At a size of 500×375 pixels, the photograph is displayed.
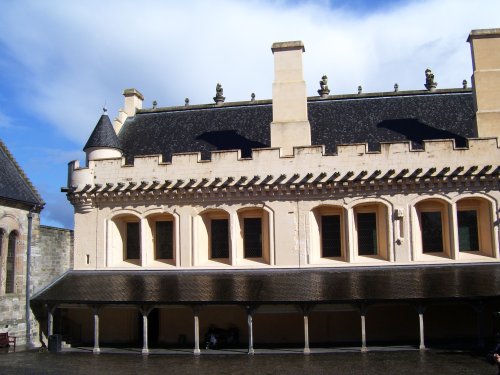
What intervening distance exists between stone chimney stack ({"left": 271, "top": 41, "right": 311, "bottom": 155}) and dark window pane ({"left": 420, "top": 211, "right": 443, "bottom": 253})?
218 inches

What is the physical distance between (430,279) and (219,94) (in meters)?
14.7

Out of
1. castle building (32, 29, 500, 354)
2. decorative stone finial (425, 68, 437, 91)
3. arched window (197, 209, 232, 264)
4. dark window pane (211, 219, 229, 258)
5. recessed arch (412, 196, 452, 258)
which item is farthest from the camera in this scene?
decorative stone finial (425, 68, 437, 91)

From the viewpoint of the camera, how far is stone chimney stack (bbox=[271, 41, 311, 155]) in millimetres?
22781

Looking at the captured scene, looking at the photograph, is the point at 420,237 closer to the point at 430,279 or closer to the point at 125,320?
the point at 430,279

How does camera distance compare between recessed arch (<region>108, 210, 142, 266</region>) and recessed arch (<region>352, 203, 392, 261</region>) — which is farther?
recessed arch (<region>108, 210, 142, 266</region>)

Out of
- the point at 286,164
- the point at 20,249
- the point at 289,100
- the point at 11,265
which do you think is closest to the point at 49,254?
the point at 20,249

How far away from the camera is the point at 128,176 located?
22.8 m

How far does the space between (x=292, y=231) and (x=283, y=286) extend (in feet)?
8.66

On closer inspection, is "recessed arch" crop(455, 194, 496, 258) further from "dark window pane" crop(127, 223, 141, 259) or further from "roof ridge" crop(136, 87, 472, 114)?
"dark window pane" crop(127, 223, 141, 259)

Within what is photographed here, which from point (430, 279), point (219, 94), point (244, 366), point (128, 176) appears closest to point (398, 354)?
point (430, 279)

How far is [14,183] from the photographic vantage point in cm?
2391

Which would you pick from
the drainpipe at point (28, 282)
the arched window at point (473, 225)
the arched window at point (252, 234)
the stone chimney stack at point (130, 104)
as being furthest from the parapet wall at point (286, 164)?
the stone chimney stack at point (130, 104)

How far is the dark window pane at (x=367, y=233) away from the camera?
21.4m

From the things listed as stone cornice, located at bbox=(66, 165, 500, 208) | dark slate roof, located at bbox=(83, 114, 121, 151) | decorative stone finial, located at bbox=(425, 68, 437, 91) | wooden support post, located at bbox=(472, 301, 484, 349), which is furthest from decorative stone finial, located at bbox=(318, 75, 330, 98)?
wooden support post, located at bbox=(472, 301, 484, 349)
